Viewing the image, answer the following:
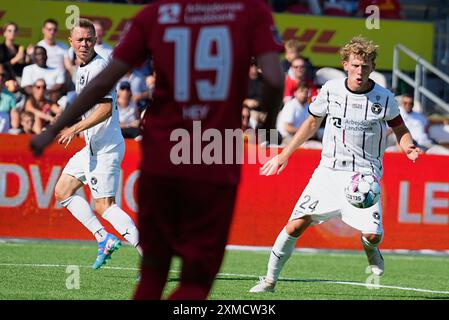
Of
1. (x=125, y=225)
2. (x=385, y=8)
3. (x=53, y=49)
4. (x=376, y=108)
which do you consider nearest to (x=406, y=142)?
(x=376, y=108)

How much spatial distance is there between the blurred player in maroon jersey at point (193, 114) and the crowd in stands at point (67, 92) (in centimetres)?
1031

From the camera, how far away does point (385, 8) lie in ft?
67.2

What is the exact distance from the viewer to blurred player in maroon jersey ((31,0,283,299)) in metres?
5.16

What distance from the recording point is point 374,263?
996 cm

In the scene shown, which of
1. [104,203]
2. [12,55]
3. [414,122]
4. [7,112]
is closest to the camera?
[104,203]

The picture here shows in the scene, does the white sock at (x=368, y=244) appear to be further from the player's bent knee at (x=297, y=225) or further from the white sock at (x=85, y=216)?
the white sock at (x=85, y=216)

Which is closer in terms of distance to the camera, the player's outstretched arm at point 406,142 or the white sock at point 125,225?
the player's outstretched arm at point 406,142

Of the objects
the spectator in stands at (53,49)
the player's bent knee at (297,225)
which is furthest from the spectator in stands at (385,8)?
the player's bent knee at (297,225)

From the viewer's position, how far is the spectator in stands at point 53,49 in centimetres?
1691

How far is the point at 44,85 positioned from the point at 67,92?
0.49 metres

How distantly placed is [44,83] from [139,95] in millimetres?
1688

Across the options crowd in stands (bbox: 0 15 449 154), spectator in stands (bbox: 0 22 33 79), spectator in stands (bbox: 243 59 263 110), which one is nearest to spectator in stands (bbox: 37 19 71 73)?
crowd in stands (bbox: 0 15 449 154)

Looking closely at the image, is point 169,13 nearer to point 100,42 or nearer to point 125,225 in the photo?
point 125,225
